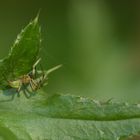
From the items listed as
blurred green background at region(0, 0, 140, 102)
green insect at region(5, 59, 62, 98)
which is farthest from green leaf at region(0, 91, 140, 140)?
blurred green background at region(0, 0, 140, 102)

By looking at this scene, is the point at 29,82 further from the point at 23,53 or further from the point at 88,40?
the point at 88,40

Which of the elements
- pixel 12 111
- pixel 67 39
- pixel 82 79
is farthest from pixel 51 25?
pixel 12 111

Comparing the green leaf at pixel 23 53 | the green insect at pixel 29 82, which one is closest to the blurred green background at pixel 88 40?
the green insect at pixel 29 82

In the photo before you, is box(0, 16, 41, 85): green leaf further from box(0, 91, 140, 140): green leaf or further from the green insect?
box(0, 91, 140, 140): green leaf

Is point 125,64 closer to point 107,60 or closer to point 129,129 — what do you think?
point 107,60

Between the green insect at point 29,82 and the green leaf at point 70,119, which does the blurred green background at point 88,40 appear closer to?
the green insect at point 29,82
